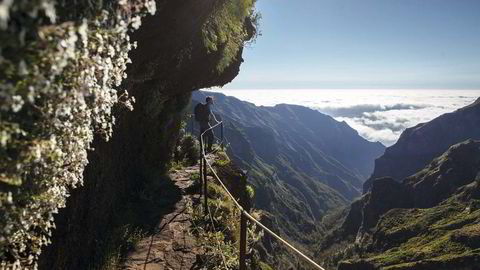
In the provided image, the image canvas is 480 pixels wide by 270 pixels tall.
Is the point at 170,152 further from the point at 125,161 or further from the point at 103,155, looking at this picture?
the point at 103,155

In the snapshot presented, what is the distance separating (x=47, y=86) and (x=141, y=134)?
13380 mm

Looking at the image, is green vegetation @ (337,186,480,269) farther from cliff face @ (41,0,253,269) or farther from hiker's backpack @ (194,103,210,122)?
cliff face @ (41,0,253,269)

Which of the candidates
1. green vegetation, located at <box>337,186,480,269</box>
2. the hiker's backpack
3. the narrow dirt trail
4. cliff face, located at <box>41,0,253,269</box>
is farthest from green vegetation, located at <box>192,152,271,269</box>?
green vegetation, located at <box>337,186,480,269</box>

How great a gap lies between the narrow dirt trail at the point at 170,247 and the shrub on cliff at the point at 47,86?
5.44 meters

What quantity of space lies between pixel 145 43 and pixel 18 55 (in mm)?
9120

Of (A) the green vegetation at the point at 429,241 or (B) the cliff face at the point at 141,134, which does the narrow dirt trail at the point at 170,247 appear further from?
(A) the green vegetation at the point at 429,241

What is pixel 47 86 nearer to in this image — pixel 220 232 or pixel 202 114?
pixel 220 232

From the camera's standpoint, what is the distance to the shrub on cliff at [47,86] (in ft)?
8.24

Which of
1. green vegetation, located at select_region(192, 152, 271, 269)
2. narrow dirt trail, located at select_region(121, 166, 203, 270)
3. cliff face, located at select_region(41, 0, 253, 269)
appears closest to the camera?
cliff face, located at select_region(41, 0, 253, 269)

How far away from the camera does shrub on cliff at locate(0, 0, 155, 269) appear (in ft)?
8.24

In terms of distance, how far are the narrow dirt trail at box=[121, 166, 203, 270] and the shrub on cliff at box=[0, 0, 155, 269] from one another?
→ 17.8 feet

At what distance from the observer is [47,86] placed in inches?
104

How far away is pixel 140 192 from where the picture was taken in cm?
1478

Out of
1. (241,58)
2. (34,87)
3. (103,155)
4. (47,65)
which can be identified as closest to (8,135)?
(34,87)
